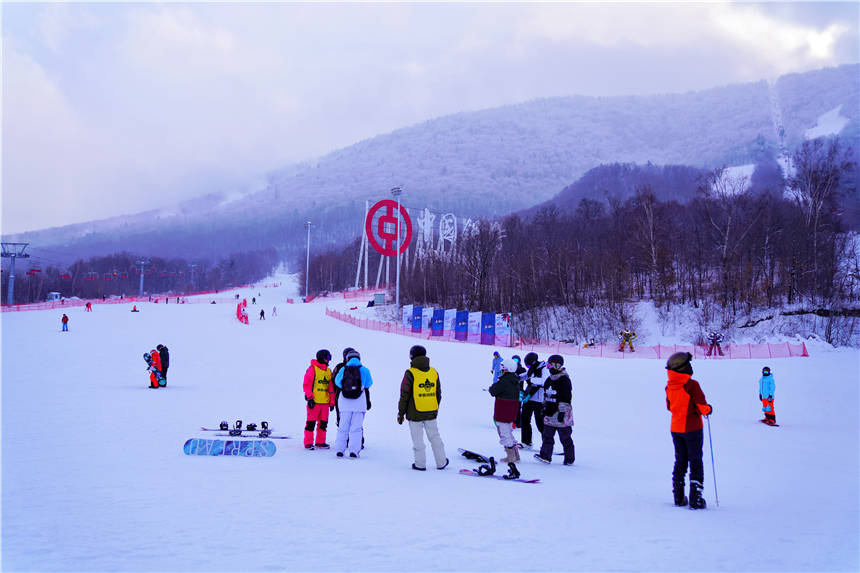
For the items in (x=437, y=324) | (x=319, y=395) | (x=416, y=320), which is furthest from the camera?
(x=416, y=320)

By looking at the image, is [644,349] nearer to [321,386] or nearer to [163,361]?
[163,361]

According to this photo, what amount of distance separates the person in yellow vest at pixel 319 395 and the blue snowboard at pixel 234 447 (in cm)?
82

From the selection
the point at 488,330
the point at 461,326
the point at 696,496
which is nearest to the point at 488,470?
the point at 696,496

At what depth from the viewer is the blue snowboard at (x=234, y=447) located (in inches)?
341

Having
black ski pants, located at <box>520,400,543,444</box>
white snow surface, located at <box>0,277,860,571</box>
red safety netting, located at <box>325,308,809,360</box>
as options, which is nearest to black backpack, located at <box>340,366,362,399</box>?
white snow surface, located at <box>0,277,860,571</box>

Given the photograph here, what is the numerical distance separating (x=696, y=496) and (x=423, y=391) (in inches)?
140

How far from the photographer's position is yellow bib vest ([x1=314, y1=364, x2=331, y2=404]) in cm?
925

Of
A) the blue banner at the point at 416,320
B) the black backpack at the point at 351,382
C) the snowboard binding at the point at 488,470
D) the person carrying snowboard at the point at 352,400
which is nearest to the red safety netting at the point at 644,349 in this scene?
the blue banner at the point at 416,320

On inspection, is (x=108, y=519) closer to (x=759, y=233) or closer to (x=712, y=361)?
(x=712, y=361)

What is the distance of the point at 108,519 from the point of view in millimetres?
5340

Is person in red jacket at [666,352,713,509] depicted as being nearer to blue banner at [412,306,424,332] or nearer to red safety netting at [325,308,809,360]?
red safety netting at [325,308,809,360]

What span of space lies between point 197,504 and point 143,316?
153 ft

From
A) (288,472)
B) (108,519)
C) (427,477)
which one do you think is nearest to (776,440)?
(427,477)

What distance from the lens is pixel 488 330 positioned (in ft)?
117
